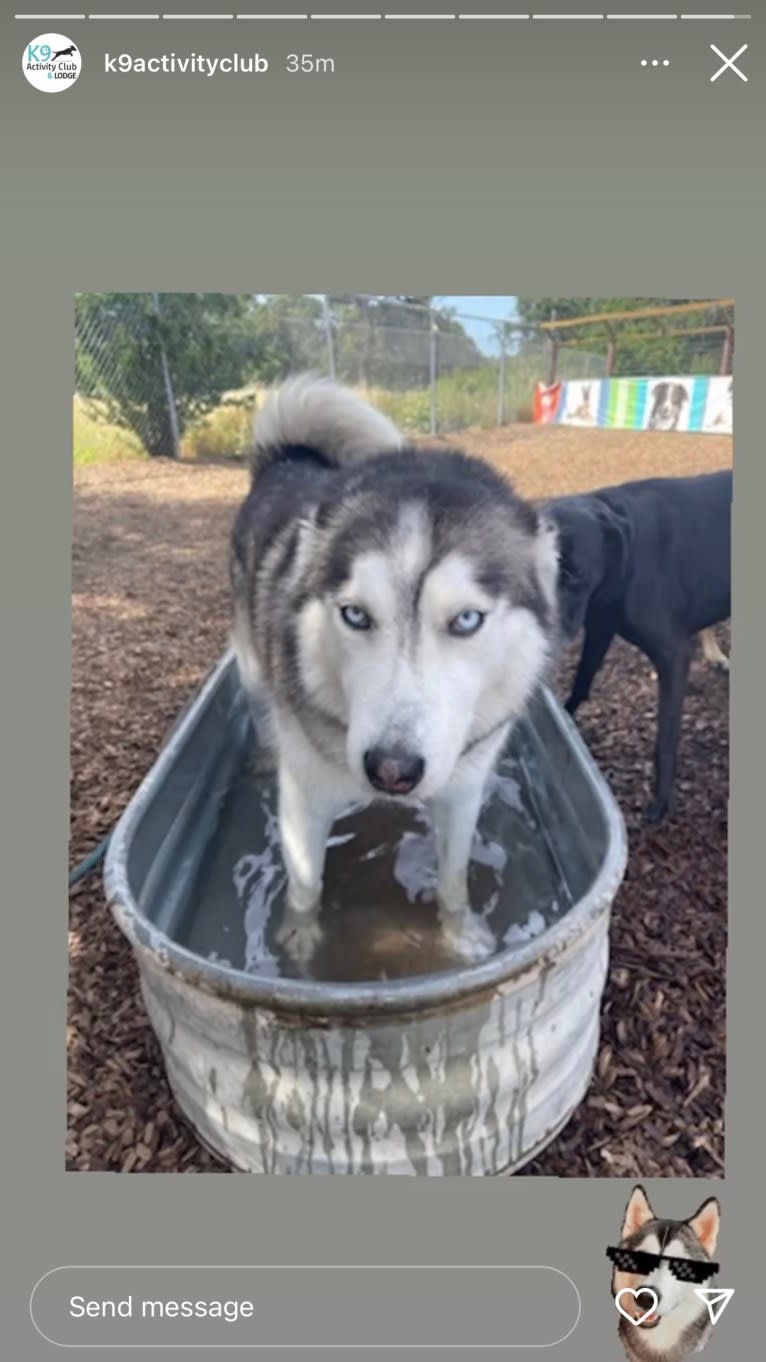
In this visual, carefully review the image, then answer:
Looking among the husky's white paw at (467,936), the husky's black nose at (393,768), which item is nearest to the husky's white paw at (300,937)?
the husky's white paw at (467,936)

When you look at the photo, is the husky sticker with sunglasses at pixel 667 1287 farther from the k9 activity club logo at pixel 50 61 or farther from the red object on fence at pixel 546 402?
the k9 activity club logo at pixel 50 61

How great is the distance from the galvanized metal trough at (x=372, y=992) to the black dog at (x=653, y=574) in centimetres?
29

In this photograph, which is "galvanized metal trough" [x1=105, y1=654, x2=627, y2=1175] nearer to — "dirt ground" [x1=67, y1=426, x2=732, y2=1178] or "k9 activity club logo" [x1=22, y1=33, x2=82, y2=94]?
"dirt ground" [x1=67, y1=426, x2=732, y2=1178]

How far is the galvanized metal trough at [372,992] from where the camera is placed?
1.04m

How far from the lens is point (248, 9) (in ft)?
3.62

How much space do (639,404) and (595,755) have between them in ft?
3.21

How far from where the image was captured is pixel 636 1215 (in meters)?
1.12

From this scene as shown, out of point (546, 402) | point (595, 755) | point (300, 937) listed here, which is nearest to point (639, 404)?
point (546, 402)

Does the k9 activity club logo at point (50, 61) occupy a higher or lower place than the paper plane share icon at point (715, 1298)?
higher

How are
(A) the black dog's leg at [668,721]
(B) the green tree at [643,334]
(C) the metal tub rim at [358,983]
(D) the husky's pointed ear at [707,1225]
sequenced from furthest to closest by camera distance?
(A) the black dog's leg at [668,721], (B) the green tree at [643,334], (D) the husky's pointed ear at [707,1225], (C) the metal tub rim at [358,983]

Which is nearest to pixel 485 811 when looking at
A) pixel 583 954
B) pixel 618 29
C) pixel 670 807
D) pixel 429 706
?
pixel 670 807

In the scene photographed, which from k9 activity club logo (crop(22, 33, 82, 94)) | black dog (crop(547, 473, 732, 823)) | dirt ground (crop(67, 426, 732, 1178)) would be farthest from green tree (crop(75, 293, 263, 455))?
black dog (crop(547, 473, 732, 823))

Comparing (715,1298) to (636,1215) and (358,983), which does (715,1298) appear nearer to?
(636,1215)

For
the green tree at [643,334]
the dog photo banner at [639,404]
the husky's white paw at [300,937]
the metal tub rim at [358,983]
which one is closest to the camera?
the metal tub rim at [358,983]
